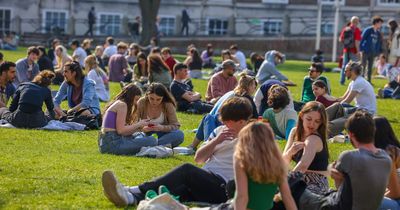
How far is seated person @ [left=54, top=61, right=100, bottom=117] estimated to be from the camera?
693 inches

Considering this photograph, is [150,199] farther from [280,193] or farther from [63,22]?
[63,22]

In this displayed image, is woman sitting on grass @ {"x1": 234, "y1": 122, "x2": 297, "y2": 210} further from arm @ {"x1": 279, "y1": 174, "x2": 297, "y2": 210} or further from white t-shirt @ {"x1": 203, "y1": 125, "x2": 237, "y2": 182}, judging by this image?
white t-shirt @ {"x1": 203, "y1": 125, "x2": 237, "y2": 182}

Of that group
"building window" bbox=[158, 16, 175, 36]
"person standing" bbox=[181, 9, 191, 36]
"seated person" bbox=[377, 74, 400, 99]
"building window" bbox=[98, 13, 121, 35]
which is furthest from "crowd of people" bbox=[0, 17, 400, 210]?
"building window" bbox=[158, 16, 175, 36]

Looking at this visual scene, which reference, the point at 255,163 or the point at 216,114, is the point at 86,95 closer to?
the point at 216,114

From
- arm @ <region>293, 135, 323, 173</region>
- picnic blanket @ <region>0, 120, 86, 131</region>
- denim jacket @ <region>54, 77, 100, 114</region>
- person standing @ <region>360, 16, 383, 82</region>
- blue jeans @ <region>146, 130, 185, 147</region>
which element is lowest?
picnic blanket @ <region>0, 120, 86, 131</region>

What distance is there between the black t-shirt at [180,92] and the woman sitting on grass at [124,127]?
6.04 metres

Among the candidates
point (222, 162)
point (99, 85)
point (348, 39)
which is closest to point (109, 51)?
point (348, 39)

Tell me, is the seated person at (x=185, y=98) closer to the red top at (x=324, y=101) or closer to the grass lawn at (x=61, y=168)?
the grass lawn at (x=61, y=168)

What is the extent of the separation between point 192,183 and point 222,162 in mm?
387

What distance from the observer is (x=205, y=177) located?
10.7 meters

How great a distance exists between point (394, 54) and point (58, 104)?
1617 centimetres

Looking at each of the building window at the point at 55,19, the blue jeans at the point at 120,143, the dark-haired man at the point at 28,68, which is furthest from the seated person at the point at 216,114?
the building window at the point at 55,19

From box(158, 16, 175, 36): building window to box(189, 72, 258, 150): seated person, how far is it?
134 feet

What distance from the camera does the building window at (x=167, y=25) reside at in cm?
5691
